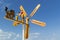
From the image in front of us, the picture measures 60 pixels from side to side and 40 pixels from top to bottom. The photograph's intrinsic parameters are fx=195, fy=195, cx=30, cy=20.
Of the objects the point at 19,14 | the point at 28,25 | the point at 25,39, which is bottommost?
the point at 25,39

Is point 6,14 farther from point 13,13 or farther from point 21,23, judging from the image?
point 21,23

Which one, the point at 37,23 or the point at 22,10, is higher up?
the point at 22,10

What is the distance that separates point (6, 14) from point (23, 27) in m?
2.65

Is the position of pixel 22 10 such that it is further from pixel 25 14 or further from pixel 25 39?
pixel 25 39

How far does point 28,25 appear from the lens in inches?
795

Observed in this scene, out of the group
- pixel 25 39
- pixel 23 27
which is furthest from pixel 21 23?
pixel 25 39

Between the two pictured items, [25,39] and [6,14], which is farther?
[25,39]

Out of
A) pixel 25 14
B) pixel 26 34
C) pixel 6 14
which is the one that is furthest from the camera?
pixel 25 14

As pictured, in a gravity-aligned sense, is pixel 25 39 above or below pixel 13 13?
below

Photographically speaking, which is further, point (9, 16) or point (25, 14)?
point (25, 14)

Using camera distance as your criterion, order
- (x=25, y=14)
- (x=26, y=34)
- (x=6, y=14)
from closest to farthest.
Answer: (x=6, y=14) < (x=26, y=34) < (x=25, y=14)

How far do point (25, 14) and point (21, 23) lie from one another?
173cm

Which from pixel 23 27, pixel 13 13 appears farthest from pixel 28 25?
pixel 13 13

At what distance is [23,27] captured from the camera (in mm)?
20062
